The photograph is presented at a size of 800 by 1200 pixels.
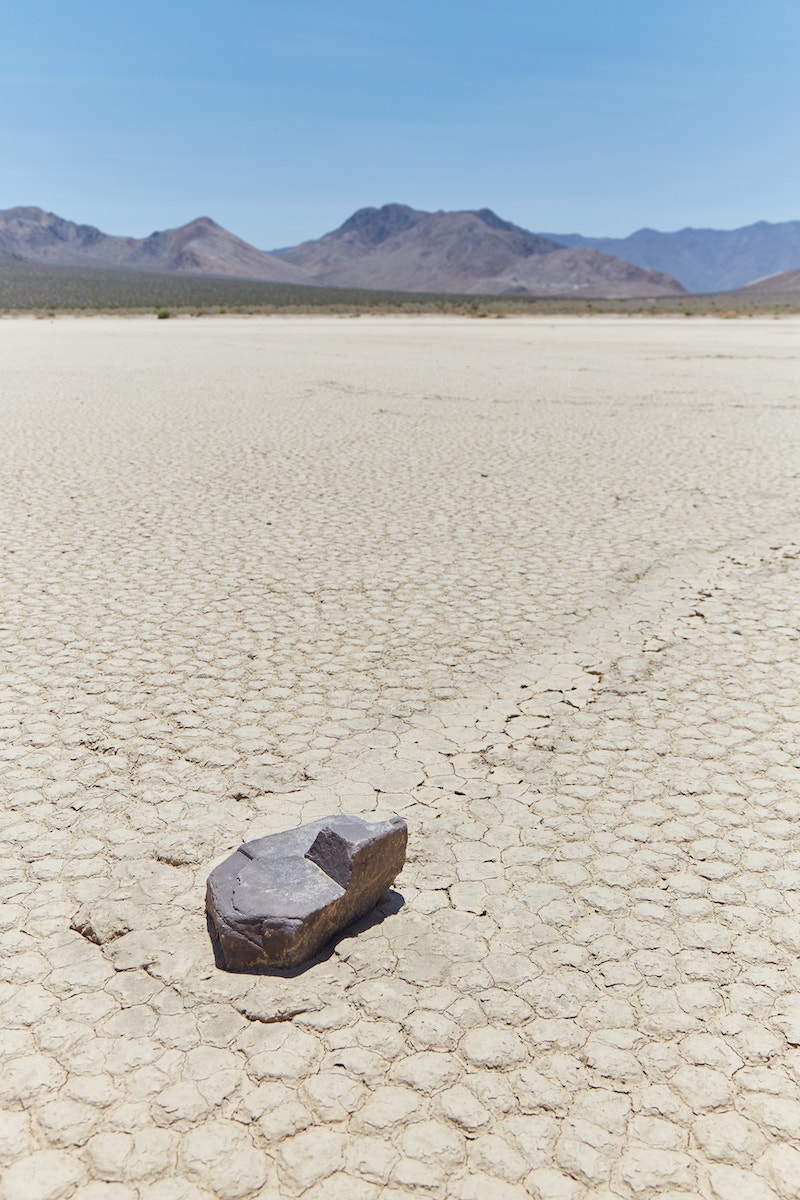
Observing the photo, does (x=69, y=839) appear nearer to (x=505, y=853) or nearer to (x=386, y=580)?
(x=505, y=853)

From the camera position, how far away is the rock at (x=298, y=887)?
2.44 metres

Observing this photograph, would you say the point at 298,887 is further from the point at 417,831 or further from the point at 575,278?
the point at 575,278

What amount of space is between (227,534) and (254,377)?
11.5m

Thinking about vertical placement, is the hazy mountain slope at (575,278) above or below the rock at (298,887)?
above

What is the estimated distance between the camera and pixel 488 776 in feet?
11.5

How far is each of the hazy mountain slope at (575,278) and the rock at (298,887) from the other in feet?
548

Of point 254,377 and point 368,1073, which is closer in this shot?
point 368,1073

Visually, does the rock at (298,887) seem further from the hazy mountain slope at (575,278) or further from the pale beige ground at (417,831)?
the hazy mountain slope at (575,278)

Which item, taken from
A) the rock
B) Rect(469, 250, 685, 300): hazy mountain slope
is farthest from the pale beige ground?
Rect(469, 250, 685, 300): hazy mountain slope

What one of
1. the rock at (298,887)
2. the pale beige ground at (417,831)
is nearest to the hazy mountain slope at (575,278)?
the pale beige ground at (417,831)

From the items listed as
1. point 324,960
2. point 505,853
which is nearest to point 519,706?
point 505,853

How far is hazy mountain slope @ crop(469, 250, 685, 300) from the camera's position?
6471 inches

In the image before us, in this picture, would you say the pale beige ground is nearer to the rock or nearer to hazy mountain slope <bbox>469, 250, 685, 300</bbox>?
the rock

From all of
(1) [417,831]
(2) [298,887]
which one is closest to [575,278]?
(1) [417,831]
